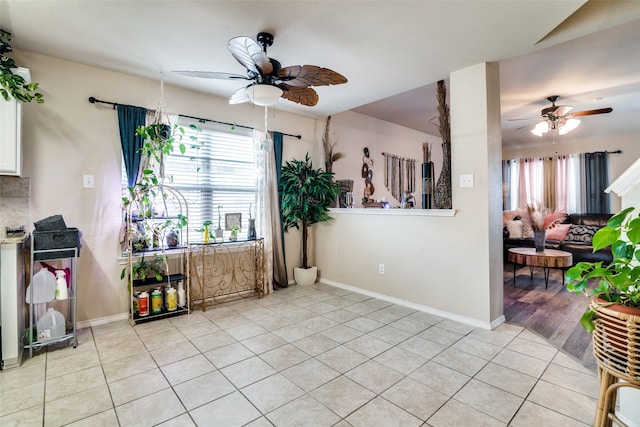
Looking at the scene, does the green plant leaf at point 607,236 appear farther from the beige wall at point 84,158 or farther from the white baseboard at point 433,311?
the beige wall at point 84,158

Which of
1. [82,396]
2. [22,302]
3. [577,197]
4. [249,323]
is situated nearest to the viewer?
[82,396]

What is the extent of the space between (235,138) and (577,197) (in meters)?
7.38

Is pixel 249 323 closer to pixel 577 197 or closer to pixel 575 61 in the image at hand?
pixel 575 61

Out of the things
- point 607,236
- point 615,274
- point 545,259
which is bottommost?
point 545,259

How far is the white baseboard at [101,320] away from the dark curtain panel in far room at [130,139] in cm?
132

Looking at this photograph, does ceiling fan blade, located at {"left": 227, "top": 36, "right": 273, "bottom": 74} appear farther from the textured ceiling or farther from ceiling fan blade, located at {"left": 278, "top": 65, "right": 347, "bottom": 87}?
the textured ceiling

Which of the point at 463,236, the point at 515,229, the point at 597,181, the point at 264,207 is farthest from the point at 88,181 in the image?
the point at 597,181

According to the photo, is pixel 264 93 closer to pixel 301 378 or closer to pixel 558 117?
pixel 301 378

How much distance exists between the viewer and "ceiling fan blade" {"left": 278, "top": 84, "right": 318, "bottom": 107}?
95.3 inches

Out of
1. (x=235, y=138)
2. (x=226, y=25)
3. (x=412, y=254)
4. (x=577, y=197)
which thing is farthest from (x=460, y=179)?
(x=577, y=197)

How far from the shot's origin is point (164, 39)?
2.40m

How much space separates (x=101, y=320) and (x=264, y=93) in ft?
8.77

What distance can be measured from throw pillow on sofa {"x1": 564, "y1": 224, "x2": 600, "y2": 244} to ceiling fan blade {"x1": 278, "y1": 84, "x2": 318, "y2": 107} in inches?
242

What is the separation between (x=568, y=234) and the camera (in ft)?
19.6
